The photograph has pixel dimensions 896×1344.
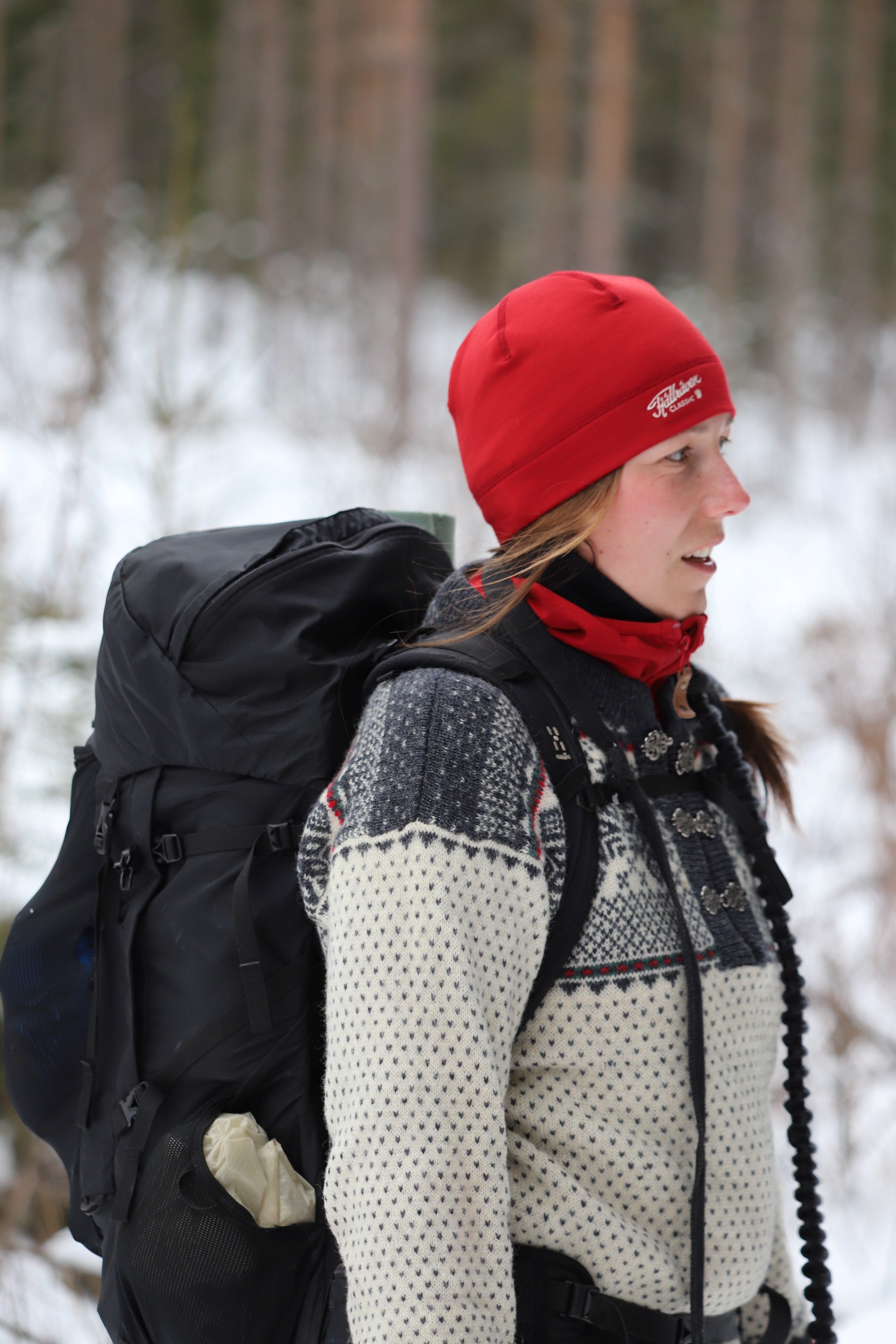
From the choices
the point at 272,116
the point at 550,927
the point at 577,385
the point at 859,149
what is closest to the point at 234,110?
the point at 272,116

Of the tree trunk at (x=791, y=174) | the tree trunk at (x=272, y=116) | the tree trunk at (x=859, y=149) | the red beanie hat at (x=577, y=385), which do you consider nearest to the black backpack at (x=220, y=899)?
the red beanie hat at (x=577, y=385)

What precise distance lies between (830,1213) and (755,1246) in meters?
2.89

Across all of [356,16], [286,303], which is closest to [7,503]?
[286,303]

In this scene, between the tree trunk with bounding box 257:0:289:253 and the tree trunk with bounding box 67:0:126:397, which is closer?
the tree trunk with bounding box 67:0:126:397

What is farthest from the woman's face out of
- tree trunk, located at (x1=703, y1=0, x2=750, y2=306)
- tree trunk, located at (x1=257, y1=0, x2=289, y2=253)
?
tree trunk, located at (x1=257, y1=0, x2=289, y2=253)

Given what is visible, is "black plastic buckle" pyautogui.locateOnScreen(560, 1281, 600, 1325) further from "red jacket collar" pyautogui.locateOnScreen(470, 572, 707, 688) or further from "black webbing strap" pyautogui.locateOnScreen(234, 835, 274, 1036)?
"red jacket collar" pyautogui.locateOnScreen(470, 572, 707, 688)

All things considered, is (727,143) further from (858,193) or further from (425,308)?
(425,308)

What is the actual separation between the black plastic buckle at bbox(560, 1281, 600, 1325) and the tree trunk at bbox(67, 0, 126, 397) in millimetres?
7309

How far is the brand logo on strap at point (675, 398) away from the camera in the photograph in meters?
1.33

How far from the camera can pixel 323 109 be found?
17.3m

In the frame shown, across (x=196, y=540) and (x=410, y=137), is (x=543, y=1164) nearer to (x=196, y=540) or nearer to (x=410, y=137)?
(x=196, y=540)

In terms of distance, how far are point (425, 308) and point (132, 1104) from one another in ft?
74.1

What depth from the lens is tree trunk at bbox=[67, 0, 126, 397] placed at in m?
11.1

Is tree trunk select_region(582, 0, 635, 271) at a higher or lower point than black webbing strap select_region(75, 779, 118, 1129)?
higher
